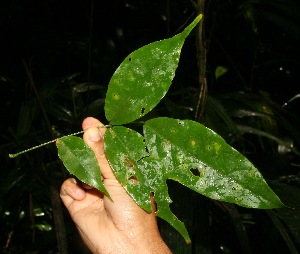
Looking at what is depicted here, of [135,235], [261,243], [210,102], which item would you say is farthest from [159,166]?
[261,243]

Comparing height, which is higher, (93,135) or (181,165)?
(93,135)

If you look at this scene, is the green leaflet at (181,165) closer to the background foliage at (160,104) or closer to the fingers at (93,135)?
the fingers at (93,135)

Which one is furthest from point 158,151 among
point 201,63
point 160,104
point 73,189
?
point 160,104

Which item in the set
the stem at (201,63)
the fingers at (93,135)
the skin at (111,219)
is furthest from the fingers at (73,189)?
the stem at (201,63)

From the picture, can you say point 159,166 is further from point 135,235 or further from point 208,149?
point 135,235

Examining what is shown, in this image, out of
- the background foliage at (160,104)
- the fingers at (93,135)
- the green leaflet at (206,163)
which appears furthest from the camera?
the background foliage at (160,104)

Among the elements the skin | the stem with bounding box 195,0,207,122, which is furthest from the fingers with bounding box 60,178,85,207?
the stem with bounding box 195,0,207,122

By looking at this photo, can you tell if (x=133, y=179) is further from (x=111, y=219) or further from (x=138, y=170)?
(x=111, y=219)

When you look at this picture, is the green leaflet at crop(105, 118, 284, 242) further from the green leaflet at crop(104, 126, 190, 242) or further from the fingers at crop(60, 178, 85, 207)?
the fingers at crop(60, 178, 85, 207)
